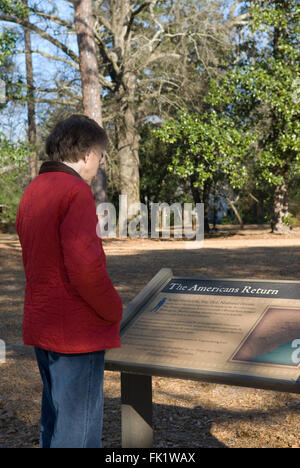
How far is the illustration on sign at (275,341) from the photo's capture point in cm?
273

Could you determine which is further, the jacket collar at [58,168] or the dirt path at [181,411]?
the dirt path at [181,411]

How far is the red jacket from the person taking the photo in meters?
2.41

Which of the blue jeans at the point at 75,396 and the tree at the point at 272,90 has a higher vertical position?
the tree at the point at 272,90

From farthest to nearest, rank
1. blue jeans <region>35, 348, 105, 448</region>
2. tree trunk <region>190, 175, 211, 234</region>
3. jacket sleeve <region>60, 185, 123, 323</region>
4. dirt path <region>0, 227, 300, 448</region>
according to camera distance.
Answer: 1. tree trunk <region>190, 175, 211, 234</region>
2. dirt path <region>0, 227, 300, 448</region>
3. blue jeans <region>35, 348, 105, 448</region>
4. jacket sleeve <region>60, 185, 123, 323</region>

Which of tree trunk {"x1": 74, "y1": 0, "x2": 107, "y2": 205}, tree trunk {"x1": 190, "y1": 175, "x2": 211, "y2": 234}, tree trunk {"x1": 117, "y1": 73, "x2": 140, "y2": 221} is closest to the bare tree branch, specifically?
tree trunk {"x1": 117, "y1": 73, "x2": 140, "y2": 221}

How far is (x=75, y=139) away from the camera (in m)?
2.60

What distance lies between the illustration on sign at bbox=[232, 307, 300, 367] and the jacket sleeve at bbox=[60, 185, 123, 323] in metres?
0.80

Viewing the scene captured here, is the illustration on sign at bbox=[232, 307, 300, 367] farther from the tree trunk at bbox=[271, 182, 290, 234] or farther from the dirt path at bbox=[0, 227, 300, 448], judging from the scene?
the tree trunk at bbox=[271, 182, 290, 234]

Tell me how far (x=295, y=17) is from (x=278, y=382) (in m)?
19.2

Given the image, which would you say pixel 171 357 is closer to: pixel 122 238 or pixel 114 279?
pixel 114 279

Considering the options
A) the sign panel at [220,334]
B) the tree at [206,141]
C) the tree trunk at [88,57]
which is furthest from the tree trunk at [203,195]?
the sign panel at [220,334]

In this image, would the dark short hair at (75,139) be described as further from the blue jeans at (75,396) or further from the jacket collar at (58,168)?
the blue jeans at (75,396)

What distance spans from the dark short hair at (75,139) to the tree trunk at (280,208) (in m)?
20.2

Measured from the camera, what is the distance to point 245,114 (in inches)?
838
